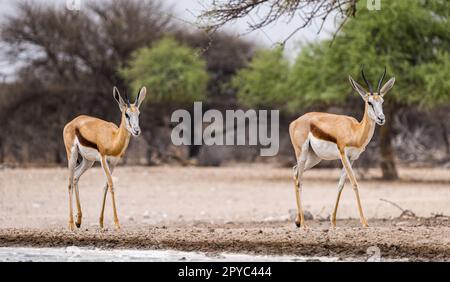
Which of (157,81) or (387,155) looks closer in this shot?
(387,155)

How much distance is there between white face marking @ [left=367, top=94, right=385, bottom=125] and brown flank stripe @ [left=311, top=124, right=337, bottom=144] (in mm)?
510

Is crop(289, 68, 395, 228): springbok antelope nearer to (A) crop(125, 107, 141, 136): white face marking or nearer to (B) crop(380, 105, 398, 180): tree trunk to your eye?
(A) crop(125, 107, 141, 136): white face marking

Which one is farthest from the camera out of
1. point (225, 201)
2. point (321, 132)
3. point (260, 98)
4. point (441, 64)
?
point (260, 98)

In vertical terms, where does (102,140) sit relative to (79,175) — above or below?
above

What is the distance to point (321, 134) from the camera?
8.88 m

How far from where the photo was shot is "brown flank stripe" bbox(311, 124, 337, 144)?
881cm

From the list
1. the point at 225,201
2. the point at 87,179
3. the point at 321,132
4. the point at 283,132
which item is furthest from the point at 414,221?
the point at 283,132

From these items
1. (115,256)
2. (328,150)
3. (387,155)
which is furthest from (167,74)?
(115,256)

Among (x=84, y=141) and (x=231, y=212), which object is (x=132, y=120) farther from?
(x=231, y=212)

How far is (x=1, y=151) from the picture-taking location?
94.0 feet

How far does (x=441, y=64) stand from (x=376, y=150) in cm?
739

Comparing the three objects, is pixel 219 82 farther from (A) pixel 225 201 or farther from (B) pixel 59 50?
(A) pixel 225 201

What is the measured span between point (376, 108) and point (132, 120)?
2.26 metres

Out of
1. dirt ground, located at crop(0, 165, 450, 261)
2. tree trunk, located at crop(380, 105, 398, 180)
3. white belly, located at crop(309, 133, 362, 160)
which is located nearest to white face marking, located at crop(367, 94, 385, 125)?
white belly, located at crop(309, 133, 362, 160)
